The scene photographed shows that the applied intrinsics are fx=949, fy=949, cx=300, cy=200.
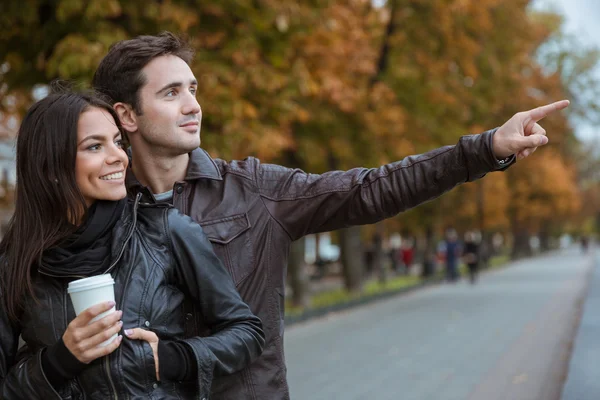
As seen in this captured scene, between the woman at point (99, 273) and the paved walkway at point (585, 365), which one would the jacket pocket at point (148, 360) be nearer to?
the woman at point (99, 273)

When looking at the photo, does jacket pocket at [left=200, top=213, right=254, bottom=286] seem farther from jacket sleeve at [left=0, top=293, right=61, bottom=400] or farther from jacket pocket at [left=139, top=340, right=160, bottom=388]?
jacket sleeve at [left=0, top=293, right=61, bottom=400]

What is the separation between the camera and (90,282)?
2379 mm

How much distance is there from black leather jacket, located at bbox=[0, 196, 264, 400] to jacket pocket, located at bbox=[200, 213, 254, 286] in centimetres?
→ 14

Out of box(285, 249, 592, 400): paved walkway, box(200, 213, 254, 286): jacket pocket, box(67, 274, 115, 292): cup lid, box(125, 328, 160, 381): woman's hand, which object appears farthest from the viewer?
box(285, 249, 592, 400): paved walkway

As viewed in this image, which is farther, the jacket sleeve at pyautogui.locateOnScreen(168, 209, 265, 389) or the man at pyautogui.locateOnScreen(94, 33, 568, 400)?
the man at pyautogui.locateOnScreen(94, 33, 568, 400)

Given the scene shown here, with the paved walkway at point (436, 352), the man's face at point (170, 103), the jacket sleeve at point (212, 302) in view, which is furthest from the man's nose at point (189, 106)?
the paved walkway at point (436, 352)

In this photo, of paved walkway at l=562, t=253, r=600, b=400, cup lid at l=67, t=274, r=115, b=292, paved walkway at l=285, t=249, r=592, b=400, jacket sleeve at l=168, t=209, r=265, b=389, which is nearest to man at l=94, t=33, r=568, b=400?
jacket sleeve at l=168, t=209, r=265, b=389

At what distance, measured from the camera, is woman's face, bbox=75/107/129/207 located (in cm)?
267

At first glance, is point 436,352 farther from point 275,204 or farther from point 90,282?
point 90,282

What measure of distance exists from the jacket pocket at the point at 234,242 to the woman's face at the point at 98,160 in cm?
34

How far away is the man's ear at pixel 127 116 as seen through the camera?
3035 mm

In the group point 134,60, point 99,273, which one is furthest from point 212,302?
point 134,60

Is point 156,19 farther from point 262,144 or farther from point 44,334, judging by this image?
point 44,334

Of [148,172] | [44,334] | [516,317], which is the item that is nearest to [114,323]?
[44,334]
